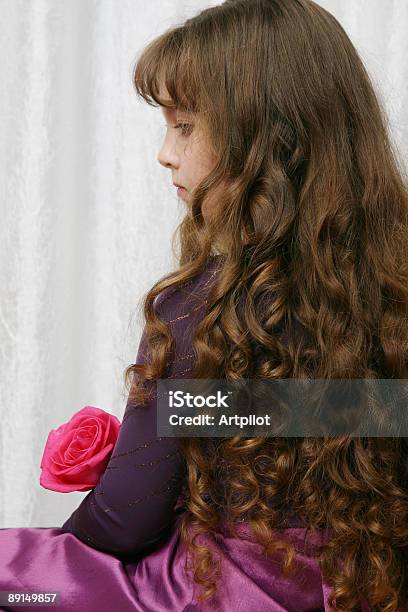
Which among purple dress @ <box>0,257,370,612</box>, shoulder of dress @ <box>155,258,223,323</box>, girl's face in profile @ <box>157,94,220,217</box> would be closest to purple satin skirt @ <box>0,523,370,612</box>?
purple dress @ <box>0,257,370,612</box>

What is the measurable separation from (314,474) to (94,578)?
0.83 feet

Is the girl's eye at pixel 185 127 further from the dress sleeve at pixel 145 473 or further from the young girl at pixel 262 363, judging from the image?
the dress sleeve at pixel 145 473

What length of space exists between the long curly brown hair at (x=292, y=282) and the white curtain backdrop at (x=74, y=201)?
1.84 feet

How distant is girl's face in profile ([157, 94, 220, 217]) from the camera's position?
2.88ft

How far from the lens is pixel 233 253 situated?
81cm

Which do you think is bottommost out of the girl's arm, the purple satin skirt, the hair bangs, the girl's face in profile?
the purple satin skirt

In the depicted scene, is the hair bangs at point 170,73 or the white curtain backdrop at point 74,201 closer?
the hair bangs at point 170,73

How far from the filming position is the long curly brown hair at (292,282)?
0.79 meters

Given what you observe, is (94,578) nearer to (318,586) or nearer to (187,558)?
(187,558)

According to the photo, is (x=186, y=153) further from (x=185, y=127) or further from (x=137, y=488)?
(x=137, y=488)

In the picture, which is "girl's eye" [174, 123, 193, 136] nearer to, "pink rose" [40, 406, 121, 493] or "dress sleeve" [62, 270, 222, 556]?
"dress sleeve" [62, 270, 222, 556]

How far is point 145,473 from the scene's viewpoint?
2.62 ft

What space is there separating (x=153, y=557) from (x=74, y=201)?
2.64 ft

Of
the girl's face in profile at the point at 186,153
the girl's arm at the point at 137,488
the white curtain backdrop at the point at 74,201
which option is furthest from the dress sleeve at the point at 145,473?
the white curtain backdrop at the point at 74,201
